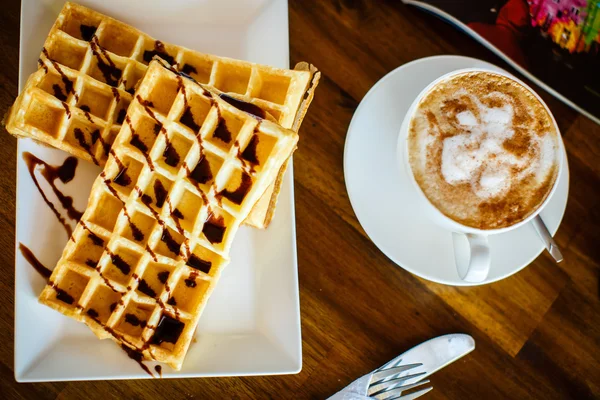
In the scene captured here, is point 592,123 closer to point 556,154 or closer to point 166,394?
point 556,154

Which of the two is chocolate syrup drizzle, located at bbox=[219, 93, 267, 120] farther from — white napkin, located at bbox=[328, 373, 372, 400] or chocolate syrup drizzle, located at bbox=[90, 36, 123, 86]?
white napkin, located at bbox=[328, 373, 372, 400]

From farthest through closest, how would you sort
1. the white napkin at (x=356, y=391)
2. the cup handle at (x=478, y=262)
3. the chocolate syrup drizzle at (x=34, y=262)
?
1. the white napkin at (x=356, y=391)
2. the chocolate syrup drizzle at (x=34, y=262)
3. the cup handle at (x=478, y=262)

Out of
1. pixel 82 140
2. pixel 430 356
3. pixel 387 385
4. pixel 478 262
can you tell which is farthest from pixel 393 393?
pixel 82 140

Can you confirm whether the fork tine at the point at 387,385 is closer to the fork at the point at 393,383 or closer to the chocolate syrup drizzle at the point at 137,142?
the fork at the point at 393,383

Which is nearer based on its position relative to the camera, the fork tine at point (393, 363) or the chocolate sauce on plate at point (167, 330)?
the chocolate sauce on plate at point (167, 330)

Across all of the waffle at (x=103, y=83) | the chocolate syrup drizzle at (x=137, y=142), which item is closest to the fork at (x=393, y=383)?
the waffle at (x=103, y=83)

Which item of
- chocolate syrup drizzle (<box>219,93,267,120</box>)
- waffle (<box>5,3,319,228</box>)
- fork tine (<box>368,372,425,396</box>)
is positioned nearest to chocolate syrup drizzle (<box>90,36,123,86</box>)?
waffle (<box>5,3,319,228</box>)

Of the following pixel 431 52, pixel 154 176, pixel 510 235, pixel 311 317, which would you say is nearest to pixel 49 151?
pixel 154 176
